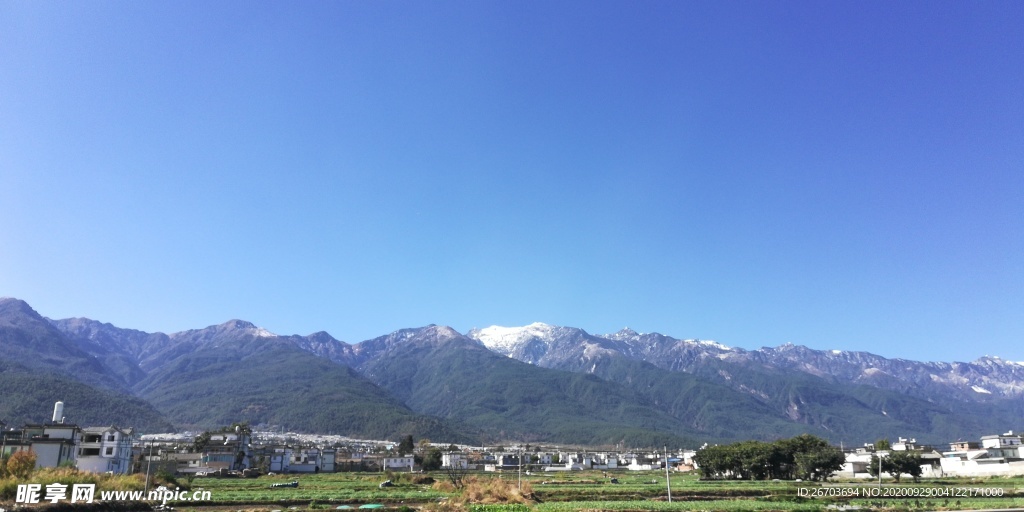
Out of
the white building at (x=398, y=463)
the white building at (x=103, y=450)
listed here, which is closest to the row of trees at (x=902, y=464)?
the white building at (x=398, y=463)

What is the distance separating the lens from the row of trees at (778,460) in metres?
75.2

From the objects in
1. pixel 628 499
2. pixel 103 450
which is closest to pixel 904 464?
pixel 628 499

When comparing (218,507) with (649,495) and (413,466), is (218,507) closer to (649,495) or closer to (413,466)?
(649,495)

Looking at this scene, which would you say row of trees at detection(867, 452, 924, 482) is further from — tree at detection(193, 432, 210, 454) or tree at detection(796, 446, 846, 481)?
tree at detection(193, 432, 210, 454)

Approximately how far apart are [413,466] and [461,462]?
362 inches

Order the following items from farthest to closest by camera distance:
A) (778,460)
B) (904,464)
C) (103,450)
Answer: (778,460) → (904,464) → (103,450)

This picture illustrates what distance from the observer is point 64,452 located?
6256cm

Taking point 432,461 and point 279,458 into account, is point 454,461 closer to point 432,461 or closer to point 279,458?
point 432,461

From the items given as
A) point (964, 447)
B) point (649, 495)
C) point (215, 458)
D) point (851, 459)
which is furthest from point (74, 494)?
point (964, 447)

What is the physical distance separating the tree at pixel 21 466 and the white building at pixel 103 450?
845 inches

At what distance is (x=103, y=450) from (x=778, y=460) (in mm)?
80586

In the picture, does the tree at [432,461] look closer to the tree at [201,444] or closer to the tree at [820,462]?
the tree at [201,444]

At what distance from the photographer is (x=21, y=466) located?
42.8 m

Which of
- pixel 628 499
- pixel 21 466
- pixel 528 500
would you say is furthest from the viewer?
pixel 628 499
